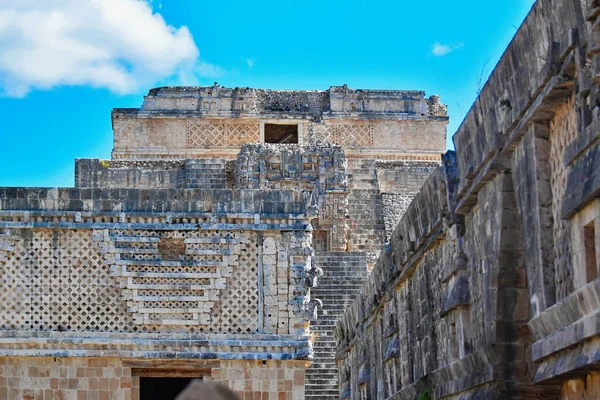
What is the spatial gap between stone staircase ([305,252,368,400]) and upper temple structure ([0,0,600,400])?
4cm

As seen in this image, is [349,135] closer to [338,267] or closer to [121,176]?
[121,176]

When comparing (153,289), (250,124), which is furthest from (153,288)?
(250,124)

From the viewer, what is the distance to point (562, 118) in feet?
19.0

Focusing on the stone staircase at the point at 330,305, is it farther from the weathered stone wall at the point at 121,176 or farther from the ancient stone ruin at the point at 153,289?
the ancient stone ruin at the point at 153,289

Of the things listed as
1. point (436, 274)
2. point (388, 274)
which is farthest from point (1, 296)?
point (436, 274)

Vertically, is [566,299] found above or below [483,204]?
below

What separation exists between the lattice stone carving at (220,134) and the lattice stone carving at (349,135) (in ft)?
6.08

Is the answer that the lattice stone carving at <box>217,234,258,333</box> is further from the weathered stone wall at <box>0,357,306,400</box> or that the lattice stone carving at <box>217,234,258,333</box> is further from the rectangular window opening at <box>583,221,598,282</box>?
the rectangular window opening at <box>583,221,598,282</box>

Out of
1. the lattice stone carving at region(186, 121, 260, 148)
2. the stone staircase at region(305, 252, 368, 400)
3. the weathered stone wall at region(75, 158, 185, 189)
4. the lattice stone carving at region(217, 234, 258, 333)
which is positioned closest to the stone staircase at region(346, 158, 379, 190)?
the lattice stone carving at region(186, 121, 260, 148)

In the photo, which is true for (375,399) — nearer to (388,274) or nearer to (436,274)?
(388,274)

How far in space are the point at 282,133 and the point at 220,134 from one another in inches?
97.3

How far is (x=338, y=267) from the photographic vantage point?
2181 cm

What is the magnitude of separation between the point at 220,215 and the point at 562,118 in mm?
7183

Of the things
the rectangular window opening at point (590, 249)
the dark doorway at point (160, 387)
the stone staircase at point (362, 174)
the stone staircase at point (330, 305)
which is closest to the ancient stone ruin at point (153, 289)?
the dark doorway at point (160, 387)
